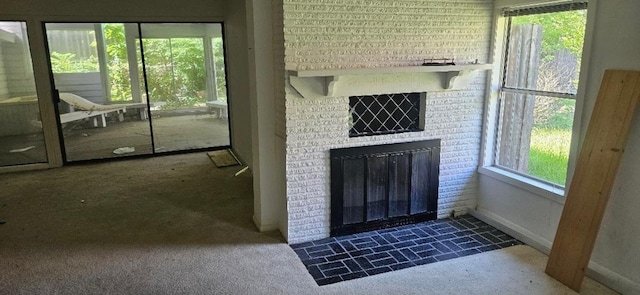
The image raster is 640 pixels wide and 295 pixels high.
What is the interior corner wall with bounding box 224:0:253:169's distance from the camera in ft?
17.1

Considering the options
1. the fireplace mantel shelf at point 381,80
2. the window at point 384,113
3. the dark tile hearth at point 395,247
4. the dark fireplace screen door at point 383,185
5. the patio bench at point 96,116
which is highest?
the fireplace mantel shelf at point 381,80

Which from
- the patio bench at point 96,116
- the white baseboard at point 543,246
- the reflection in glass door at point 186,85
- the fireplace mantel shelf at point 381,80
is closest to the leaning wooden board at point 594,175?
the white baseboard at point 543,246

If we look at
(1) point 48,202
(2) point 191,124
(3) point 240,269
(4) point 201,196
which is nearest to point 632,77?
(3) point 240,269

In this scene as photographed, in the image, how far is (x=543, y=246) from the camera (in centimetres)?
324

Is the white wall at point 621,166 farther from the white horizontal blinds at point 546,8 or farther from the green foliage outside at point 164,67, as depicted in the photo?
the green foliage outside at point 164,67

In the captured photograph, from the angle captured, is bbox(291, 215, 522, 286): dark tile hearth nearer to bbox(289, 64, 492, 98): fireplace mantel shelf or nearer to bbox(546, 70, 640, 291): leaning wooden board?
bbox(546, 70, 640, 291): leaning wooden board

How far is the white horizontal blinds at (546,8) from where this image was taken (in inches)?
116

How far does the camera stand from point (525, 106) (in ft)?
11.4

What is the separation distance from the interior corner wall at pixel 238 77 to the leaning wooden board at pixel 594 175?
11.8 feet

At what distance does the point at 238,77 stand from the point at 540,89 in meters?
3.71

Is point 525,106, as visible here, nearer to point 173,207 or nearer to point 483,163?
point 483,163

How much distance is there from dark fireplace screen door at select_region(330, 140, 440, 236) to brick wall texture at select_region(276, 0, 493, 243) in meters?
0.08

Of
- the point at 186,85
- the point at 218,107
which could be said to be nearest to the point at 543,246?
the point at 218,107

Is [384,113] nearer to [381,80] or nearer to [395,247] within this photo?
[381,80]
